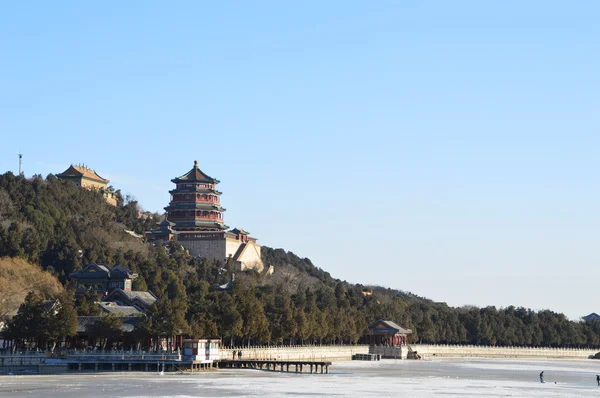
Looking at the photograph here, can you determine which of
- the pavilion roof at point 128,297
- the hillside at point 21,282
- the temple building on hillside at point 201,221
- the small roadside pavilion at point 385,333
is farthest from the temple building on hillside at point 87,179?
the pavilion roof at point 128,297

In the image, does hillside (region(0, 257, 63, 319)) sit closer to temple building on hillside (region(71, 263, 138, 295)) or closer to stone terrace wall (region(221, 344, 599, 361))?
temple building on hillside (region(71, 263, 138, 295))

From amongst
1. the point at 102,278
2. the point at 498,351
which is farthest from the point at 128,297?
the point at 498,351

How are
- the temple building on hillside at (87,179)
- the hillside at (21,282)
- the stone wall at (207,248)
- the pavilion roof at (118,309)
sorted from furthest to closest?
the temple building on hillside at (87,179)
the stone wall at (207,248)
the hillside at (21,282)
the pavilion roof at (118,309)

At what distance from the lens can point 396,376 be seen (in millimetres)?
88688

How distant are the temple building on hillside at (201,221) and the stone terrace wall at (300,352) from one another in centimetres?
3370

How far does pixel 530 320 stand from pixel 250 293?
8123 cm

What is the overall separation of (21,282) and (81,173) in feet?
192

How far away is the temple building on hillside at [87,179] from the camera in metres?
178

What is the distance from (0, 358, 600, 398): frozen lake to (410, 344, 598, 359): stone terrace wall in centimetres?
5594

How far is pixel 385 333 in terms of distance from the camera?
141m

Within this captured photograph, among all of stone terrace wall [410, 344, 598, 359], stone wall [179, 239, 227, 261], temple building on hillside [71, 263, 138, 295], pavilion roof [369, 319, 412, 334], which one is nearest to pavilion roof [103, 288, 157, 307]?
temple building on hillside [71, 263, 138, 295]

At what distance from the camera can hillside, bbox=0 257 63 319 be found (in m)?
117

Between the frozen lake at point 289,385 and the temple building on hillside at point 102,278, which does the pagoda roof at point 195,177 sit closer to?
the temple building on hillside at point 102,278

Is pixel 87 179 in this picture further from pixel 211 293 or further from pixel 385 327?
pixel 211 293
